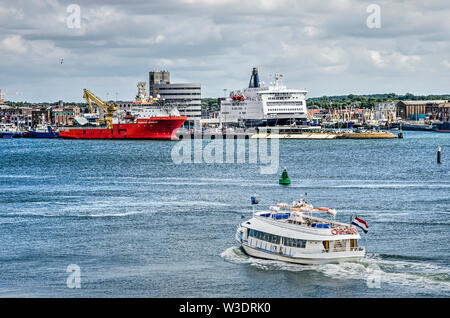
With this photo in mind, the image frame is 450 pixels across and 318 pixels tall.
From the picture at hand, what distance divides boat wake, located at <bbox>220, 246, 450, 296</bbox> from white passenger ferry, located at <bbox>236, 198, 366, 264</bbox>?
1.11ft

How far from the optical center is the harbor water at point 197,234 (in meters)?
29.1

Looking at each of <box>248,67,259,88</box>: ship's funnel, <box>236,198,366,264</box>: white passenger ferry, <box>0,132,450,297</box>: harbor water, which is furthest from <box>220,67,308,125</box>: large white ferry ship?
<box>236,198,366,264</box>: white passenger ferry

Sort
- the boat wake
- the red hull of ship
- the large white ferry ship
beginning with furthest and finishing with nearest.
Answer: the large white ferry ship < the red hull of ship < the boat wake

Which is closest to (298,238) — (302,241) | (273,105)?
(302,241)

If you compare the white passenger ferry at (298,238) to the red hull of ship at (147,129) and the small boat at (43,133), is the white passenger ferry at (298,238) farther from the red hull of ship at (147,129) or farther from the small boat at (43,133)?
the small boat at (43,133)

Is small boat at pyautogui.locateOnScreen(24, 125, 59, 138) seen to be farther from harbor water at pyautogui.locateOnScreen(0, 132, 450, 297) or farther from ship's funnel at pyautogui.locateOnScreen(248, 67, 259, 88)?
harbor water at pyautogui.locateOnScreen(0, 132, 450, 297)

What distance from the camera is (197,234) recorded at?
3853 centimetres

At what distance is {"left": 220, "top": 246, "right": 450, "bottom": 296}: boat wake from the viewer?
28953mm

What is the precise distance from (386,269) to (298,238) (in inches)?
153

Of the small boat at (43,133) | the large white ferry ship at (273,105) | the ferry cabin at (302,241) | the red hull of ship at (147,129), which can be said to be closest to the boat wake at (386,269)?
the ferry cabin at (302,241)

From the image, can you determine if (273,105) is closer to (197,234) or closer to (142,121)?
(142,121)

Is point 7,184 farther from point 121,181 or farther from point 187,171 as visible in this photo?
point 187,171

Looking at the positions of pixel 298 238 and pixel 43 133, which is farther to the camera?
pixel 43 133

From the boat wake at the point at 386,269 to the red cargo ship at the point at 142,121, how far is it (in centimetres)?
11326
